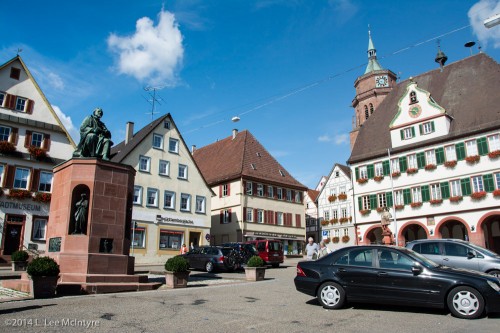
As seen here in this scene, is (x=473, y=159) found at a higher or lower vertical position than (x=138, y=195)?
higher

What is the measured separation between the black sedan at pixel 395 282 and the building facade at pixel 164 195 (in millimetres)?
24980

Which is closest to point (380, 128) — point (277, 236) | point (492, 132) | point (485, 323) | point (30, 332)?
point (492, 132)

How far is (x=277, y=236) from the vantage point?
44.4 meters

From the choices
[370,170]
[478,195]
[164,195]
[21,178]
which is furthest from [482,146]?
[21,178]

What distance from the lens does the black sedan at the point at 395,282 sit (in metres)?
8.24

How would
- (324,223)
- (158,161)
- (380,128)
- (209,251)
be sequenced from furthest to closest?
(324,223) → (380,128) → (158,161) → (209,251)

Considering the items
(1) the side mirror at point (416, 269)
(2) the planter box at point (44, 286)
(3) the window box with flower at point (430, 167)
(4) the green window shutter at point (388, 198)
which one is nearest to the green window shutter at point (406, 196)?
(4) the green window shutter at point (388, 198)

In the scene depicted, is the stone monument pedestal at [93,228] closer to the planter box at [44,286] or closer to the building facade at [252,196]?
the planter box at [44,286]

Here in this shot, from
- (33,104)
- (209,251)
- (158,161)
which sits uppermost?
(33,104)

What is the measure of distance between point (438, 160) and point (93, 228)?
30197 mm

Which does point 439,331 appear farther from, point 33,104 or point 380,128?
point 380,128

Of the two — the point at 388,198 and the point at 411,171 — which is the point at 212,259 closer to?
the point at 388,198

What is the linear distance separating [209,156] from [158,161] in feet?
49.7

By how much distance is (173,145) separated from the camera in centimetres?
3806
